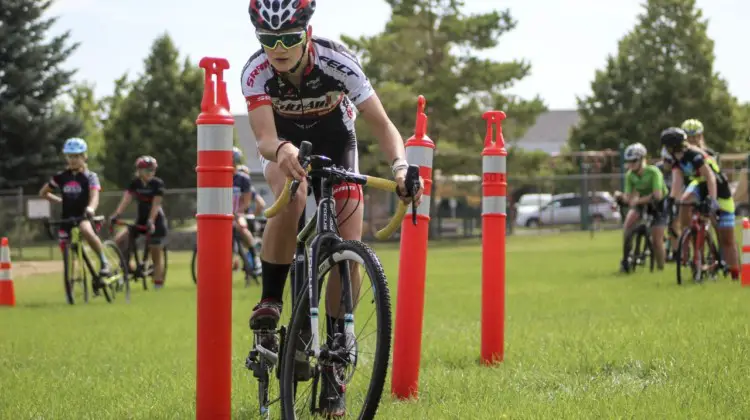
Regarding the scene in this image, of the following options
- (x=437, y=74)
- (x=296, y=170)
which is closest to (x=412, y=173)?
(x=296, y=170)

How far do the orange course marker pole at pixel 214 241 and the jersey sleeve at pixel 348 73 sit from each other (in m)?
0.73

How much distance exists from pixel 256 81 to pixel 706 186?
34.5ft

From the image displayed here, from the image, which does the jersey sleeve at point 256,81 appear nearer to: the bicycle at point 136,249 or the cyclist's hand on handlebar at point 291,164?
the cyclist's hand on handlebar at point 291,164

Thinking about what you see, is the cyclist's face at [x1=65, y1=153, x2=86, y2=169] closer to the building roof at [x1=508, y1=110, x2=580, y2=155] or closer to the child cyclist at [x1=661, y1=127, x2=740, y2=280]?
the child cyclist at [x1=661, y1=127, x2=740, y2=280]

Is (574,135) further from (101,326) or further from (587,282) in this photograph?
(101,326)

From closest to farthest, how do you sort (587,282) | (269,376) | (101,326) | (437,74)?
(269,376) < (101,326) < (587,282) < (437,74)

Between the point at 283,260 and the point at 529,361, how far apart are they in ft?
7.32

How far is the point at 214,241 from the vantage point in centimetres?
462

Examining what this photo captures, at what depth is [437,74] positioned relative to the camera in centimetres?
4809

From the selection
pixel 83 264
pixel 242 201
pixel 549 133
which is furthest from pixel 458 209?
pixel 549 133

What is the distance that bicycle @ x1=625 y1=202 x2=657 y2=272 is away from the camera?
1738 centimetres

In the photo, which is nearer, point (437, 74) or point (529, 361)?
point (529, 361)

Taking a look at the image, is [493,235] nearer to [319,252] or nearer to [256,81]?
[256,81]

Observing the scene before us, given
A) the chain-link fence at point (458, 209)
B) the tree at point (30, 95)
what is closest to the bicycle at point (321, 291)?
the chain-link fence at point (458, 209)
